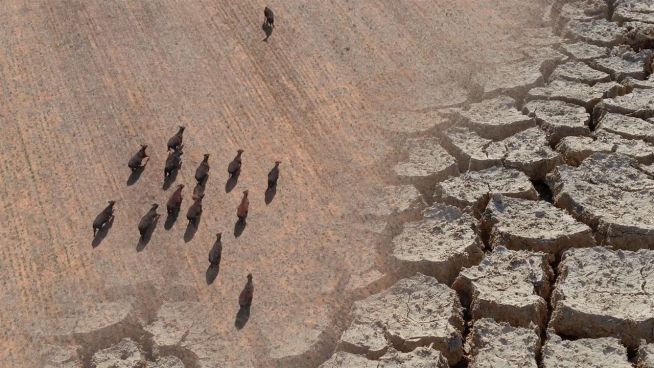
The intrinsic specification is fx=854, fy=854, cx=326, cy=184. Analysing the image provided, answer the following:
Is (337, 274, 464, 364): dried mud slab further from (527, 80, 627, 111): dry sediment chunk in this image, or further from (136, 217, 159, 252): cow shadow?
(527, 80, 627, 111): dry sediment chunk

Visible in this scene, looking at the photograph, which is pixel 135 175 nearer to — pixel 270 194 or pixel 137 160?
pixel 137 160

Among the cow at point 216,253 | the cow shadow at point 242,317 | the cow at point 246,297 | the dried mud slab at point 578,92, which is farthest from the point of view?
the dried mud slab at point 578,92

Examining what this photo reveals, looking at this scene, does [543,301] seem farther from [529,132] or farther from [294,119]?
[294,119]

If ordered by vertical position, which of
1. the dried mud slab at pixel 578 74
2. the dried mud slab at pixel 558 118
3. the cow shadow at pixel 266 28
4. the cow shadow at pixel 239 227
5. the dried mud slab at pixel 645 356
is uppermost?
the dried mud slab at pixel 578 74

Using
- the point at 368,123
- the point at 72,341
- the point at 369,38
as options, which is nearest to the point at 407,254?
the point at 368,123

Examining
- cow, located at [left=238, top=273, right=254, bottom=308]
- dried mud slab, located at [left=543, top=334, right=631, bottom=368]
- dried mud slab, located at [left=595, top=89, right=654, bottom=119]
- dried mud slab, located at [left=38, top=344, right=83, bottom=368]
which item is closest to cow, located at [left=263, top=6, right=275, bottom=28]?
dried mud slab, located at [left=595, top=89, right=654, bottom=119]

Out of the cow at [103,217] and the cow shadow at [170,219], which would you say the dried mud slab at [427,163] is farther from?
the cow at [103,217]

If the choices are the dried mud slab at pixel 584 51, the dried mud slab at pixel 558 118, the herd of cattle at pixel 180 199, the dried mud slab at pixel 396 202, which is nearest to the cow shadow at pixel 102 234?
the herd of cattle at pixel 180 199
